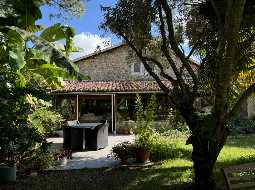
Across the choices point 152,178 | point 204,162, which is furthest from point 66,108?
point 204,162

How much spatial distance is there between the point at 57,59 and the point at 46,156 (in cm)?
826

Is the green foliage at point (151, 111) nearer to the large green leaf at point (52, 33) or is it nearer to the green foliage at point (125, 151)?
the green foliage at point (125, 151)

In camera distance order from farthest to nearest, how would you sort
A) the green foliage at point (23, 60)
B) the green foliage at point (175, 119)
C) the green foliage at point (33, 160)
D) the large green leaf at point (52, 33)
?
the green foliage at point (175, 119)
the green foliage at point (33, 160)
the large green leaf at point (52, 33)
the green foliage at point (23, 60)

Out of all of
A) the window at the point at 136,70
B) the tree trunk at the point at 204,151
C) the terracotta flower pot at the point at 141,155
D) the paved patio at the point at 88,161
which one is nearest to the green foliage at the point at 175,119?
the terracotta flower pot at the point at 141,155

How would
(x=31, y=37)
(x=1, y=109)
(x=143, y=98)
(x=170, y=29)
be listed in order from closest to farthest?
1. (x=31, y=37)
2. (x=1, y=109)
3. (x=170, y=29)
4. (x=143, y=98)

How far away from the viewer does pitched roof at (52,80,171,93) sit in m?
29.7

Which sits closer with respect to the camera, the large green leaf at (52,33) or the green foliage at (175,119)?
the large green leaf at (52,33)

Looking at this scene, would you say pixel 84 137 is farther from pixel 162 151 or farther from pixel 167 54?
pixel 167 54

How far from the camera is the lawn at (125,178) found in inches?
441

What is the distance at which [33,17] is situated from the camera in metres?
6.43

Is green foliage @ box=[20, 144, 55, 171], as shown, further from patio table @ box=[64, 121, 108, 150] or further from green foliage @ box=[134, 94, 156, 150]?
patio table @ box=[64, 121, 108, 150]

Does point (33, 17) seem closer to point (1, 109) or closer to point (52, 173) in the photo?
point (1, 109)

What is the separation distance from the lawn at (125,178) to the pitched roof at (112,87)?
15090 mm

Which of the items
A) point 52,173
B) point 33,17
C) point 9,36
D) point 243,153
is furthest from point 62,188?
point 243,153
